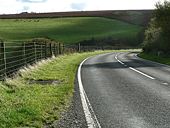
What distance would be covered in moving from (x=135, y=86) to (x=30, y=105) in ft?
20.6

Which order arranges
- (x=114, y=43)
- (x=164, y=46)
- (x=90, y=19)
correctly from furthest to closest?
(x=90, y=19), (x=114, y=43), (x=164, y=46)

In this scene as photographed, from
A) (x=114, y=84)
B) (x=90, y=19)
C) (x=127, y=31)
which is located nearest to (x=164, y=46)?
(x=114, y=84)

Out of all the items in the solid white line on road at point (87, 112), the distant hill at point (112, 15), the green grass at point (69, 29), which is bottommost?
the solid white line on road at point (87, 112)

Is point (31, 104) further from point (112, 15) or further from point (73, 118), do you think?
point (112, 15)

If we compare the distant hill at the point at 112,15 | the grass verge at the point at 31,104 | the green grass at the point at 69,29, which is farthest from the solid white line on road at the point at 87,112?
the distant hill at the point at 112,15

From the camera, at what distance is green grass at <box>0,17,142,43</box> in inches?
4156

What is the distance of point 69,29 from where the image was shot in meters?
118

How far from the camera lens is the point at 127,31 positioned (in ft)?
383

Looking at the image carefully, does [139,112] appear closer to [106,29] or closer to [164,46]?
[164,46]

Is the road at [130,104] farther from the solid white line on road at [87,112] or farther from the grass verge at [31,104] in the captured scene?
the grass verge at [31,104]

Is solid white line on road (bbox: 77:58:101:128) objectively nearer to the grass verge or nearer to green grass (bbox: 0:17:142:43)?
the grass verge

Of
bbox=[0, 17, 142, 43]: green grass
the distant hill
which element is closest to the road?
bbox=[0, 17, 142, 43]: green grass

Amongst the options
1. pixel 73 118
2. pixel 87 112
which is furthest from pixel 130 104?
pixel 73 118

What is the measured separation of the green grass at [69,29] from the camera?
106 meters
